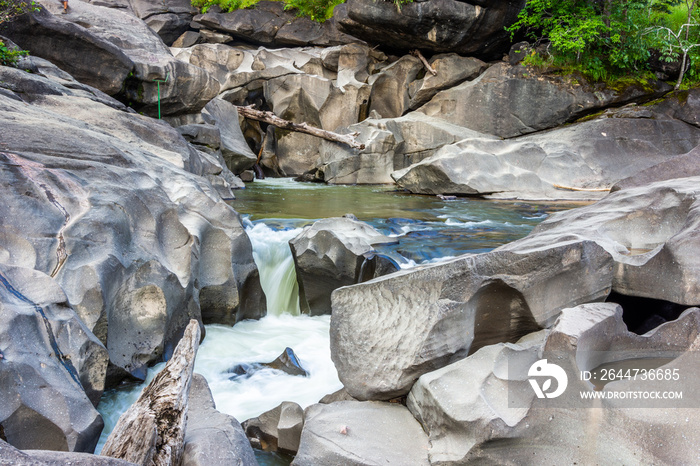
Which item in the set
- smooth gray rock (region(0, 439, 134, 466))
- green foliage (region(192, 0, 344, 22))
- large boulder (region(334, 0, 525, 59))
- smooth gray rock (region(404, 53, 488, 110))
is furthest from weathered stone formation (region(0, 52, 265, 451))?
green foliage (region(192, 0, 344, 22))

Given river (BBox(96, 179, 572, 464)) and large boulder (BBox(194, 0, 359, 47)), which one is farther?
large boulder (BBox(194, 0, 359, 47))

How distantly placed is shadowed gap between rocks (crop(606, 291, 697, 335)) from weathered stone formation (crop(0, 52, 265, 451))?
336cm

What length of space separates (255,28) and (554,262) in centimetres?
1904

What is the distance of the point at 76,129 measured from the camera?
16.6 feet

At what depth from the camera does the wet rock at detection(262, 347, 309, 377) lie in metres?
4.17

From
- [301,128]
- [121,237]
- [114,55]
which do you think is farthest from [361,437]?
[301,128]

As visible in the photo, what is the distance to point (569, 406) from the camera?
239 centimetres

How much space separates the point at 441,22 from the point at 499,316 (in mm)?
13117

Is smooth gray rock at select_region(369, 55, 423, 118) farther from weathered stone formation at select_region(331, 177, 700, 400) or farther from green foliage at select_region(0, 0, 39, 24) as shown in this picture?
weathered stone formation at select_region(331, 177, 700, 400)

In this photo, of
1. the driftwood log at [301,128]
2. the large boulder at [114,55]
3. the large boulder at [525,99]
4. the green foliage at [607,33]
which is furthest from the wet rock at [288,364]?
the green foliage at [607,33]

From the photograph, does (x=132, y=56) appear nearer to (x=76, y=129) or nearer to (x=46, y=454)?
(x=76, y=129)

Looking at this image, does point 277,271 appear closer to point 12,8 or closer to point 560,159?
point 12,8

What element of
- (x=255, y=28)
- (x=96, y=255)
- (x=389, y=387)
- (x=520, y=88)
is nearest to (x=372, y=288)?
(x=389, y=387)

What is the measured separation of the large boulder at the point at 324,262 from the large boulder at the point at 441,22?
10723 millimetres
